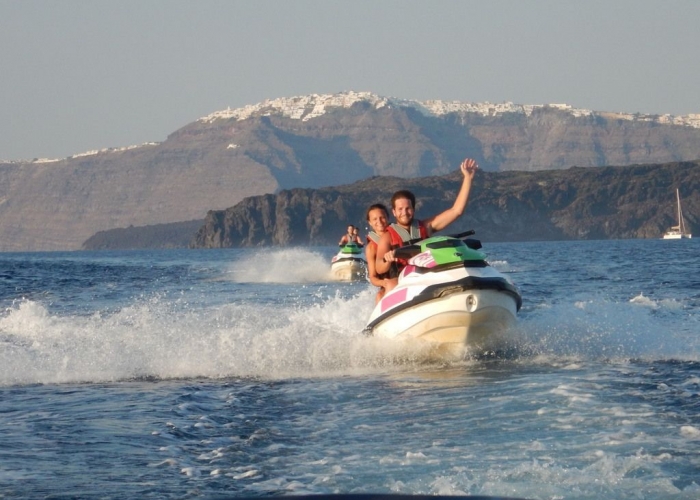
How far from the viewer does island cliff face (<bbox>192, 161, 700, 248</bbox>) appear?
6934 inches

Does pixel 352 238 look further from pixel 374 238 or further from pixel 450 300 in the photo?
pixel 450 300

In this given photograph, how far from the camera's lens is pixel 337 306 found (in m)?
15.2

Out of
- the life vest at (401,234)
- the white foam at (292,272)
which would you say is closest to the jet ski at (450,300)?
the life vest at (401,234)

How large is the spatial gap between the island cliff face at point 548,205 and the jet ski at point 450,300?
16074cm

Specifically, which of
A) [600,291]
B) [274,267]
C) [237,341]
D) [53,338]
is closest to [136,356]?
[237,341]

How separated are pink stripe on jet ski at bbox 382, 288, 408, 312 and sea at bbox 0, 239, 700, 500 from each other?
0.38 metres

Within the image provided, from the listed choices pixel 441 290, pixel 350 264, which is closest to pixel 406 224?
pixel 441 290

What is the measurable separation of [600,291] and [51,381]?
46.1 ft

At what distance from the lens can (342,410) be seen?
8055mm

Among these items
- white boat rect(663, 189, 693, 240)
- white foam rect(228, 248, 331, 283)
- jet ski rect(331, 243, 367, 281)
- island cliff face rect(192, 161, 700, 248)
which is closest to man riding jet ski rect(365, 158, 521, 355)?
jet ski rect(331, 243, 367, 281)

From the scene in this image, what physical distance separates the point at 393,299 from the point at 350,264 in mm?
22418

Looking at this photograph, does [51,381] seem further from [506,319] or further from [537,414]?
[537,414]

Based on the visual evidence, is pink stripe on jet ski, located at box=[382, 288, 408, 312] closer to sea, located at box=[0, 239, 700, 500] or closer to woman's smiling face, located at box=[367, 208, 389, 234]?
sea, located at box=[0, 239, 700, 500]

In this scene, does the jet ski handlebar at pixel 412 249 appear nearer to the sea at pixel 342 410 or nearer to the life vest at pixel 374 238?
the life vest at pixel 374 238
